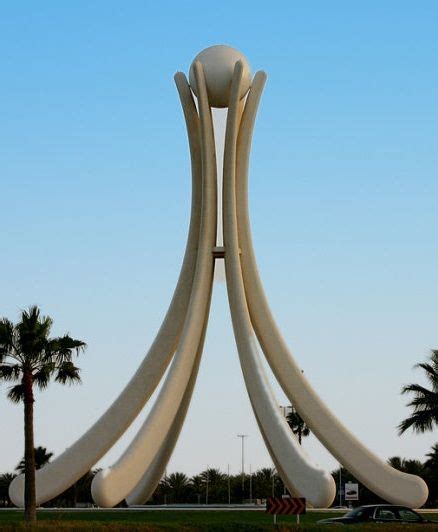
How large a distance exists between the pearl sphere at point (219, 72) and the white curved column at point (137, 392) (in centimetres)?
74

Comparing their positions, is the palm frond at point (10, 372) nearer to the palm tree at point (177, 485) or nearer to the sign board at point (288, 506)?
the sign board at point (288, 506)

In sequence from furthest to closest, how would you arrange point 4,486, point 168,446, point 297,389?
point 4,486 → point 168,446 → point 297,389

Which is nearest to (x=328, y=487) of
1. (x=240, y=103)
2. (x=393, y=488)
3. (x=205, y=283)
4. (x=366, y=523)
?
(x=393, y=488)

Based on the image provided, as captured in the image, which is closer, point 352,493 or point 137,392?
point 137,392

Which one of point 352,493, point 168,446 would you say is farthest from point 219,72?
point 352,493

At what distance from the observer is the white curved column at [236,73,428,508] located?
94.9ft

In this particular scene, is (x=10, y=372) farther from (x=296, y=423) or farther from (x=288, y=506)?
(x=296, y=423)

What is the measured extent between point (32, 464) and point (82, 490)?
5380 cm

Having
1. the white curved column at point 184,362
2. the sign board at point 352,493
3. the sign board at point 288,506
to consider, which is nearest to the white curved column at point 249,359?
the white curved column at point 184,362

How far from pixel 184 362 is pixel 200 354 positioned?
5.63 feet

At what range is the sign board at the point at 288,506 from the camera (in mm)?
22594

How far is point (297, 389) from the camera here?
1219 inches

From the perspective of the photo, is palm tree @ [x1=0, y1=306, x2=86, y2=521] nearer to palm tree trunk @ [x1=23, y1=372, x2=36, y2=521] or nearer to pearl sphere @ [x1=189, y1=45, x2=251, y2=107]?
palm tree trunk @ [x1=23, y1=372, x2=36, y2=521]

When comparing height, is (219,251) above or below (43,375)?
above
